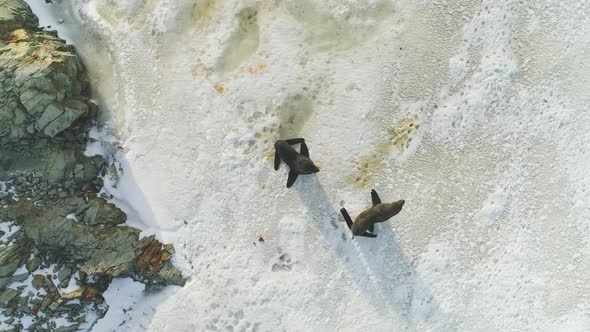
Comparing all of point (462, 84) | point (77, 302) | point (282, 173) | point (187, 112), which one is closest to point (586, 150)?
point (462, 84)

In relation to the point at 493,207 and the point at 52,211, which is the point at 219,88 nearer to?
the point at 52,211

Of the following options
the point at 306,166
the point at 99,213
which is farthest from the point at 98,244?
the point at 306,166

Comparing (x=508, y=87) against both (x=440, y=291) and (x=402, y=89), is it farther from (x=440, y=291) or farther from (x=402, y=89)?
(x=440, y=291)

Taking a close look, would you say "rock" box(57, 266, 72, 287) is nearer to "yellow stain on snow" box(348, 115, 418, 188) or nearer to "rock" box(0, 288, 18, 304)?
"rock" box(0, 288, 18, 304)

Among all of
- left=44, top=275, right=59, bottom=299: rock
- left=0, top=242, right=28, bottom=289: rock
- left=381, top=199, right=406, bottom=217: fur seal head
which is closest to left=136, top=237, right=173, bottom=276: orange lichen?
left=44, top=275, right=59, bottom=299: rock

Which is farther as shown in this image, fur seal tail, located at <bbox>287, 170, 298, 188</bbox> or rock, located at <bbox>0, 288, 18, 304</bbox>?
fur seal tail, located at <bbox>287, 170, 298, 188</bbox>

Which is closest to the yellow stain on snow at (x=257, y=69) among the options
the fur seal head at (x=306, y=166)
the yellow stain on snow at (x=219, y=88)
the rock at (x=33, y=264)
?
the yellow stain on snow at (x=219, y=88)
